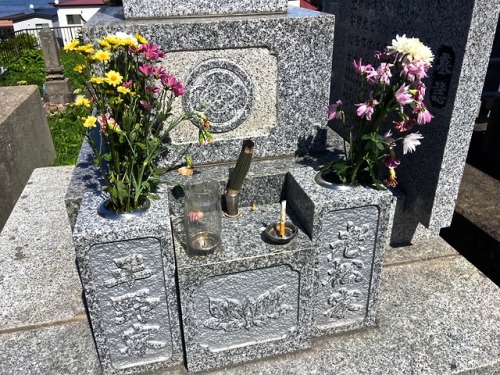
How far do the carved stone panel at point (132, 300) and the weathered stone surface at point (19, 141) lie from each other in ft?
7.83

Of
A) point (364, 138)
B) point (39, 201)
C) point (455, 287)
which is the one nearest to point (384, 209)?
point (364, 138)

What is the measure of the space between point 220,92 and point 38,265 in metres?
1.82

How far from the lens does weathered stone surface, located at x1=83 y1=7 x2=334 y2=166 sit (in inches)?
97.8

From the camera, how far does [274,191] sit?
2.65 metres

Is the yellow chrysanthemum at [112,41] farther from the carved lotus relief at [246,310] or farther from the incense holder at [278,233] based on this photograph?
the carved lotus relief at [246,310]

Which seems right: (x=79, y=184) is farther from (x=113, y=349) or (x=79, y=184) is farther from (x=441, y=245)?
(x=441, y=245)

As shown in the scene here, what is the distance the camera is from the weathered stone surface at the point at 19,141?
161 inches

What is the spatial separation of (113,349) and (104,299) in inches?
12.8

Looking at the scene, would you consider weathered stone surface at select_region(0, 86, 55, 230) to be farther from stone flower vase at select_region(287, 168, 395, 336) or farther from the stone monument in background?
the stone monument in background

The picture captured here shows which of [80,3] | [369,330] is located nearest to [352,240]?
[369,330]

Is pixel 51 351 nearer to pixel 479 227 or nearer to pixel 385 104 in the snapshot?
pixel 385 104

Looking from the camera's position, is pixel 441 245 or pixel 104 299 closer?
pixel 104 299

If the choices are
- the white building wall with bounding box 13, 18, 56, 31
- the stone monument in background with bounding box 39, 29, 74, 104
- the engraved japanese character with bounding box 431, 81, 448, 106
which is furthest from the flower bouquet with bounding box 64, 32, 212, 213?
the white building wall with bounding box 13, 18, 56, 31

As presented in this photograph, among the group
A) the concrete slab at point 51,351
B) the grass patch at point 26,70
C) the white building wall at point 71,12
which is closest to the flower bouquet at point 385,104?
the concrete slab at point 51,351
